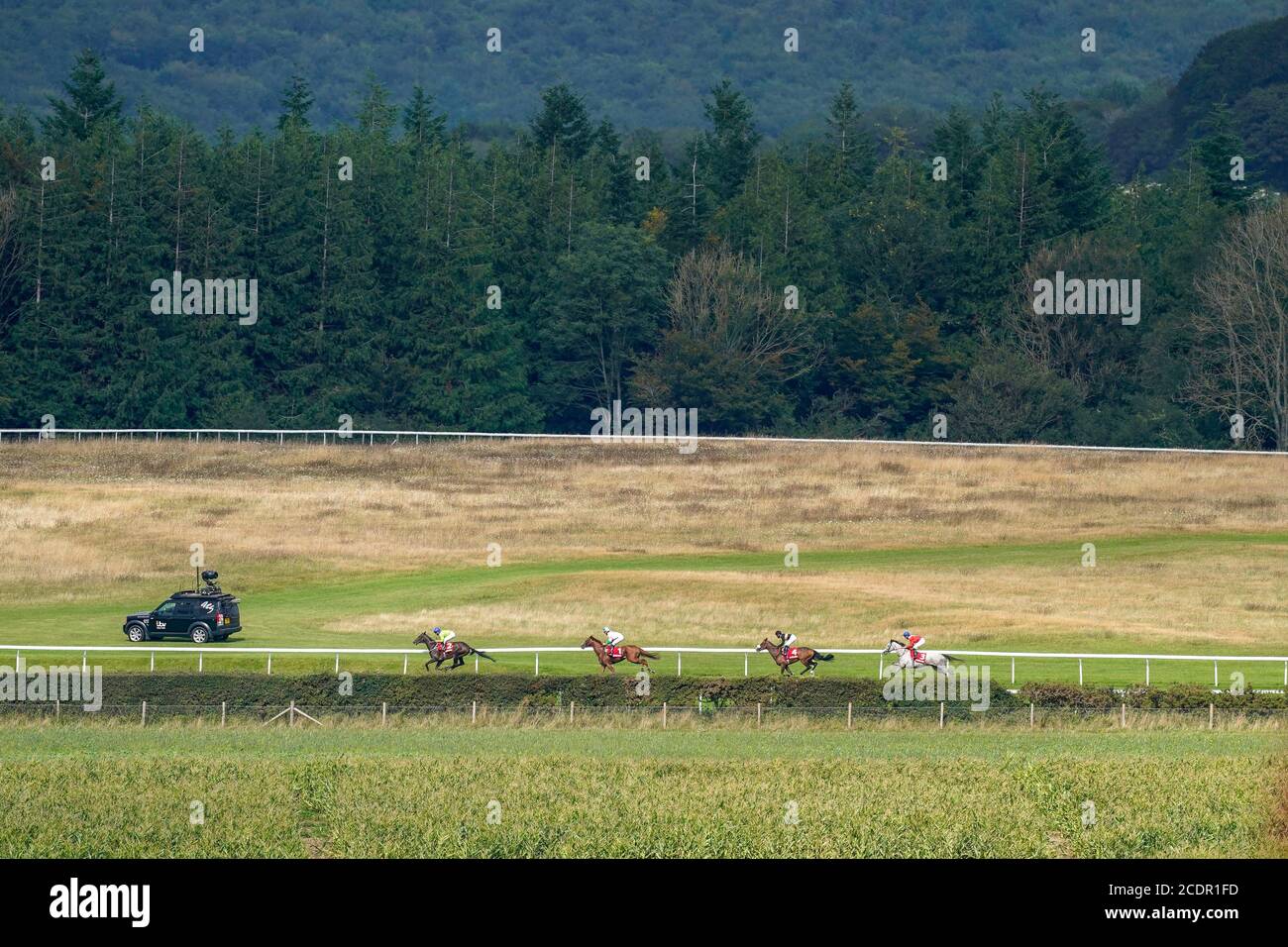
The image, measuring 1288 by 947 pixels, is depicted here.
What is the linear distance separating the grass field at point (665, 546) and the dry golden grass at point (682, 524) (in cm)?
17

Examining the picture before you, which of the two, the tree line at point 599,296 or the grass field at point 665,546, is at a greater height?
the tree line at point 599,296

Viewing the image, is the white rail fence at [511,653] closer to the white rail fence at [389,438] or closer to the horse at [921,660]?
the horse at [921,660]

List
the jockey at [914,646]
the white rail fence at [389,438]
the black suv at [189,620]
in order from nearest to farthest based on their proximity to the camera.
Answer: the jockey at [914,646]
the black suv at [189,620]
the white rail fence at [389,438]

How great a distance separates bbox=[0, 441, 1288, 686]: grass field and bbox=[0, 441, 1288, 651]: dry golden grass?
165 mm

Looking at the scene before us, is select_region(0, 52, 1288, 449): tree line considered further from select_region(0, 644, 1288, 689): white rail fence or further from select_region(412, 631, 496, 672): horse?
select_region(412, 631, 496, 672): horse

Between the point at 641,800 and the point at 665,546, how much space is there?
4430 cm

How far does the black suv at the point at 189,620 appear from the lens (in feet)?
160

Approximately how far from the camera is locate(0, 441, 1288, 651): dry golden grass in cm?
5594

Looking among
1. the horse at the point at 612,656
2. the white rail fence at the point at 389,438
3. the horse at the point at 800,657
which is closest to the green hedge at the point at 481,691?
the horse at the point at 800,657

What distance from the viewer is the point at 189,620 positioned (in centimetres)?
4897

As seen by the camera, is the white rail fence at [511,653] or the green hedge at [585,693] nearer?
the green hedge at [585,693]

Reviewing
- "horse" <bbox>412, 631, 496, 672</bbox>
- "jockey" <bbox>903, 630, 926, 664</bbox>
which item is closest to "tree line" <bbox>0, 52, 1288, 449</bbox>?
"horse" <bbox>412, 631, 496, 672</bbox>
